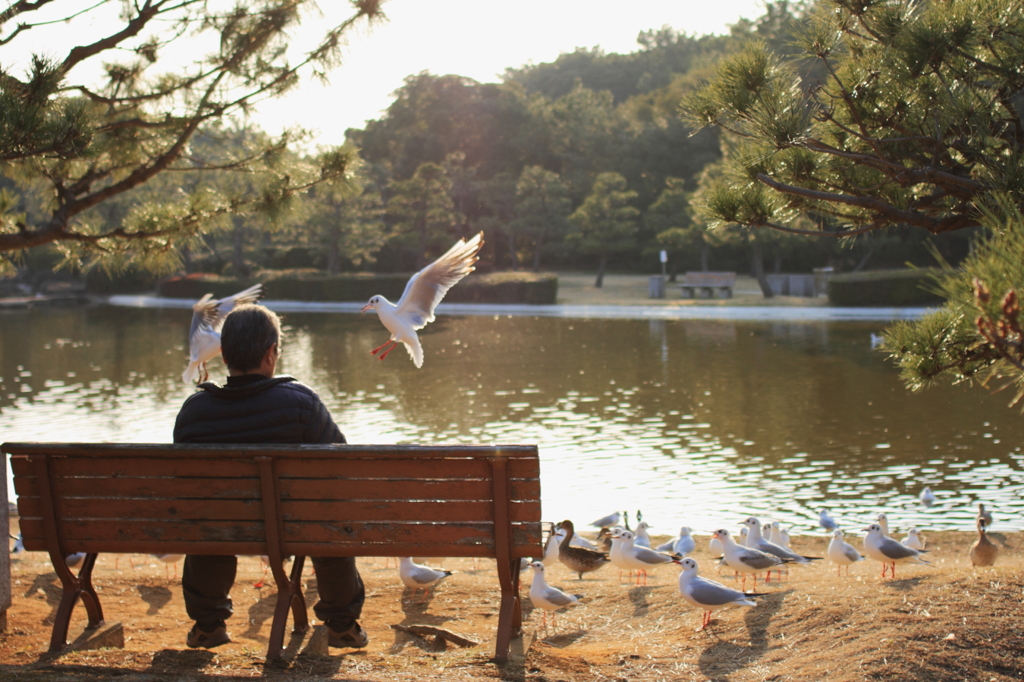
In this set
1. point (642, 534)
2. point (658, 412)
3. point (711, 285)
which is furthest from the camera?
point (711, 285)

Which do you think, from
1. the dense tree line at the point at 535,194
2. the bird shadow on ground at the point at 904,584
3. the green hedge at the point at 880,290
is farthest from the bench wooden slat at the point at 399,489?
the green hedge at the point at 880,290

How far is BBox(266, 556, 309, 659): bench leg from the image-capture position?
2943 millimetres

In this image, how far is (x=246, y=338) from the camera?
10.1ft

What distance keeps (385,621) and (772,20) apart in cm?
3647

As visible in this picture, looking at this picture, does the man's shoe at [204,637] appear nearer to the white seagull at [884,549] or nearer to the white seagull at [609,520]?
the white seagull at [609,520]

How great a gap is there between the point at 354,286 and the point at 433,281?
28107mm

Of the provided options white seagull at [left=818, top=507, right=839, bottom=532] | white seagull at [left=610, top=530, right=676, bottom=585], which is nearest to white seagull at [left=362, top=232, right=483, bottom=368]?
white seagull at [left=610, top=530, right=676, bottom=585]

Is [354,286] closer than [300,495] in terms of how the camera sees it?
No

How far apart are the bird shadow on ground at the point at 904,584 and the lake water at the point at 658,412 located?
227cm

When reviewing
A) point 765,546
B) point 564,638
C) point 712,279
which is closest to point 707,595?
point 564,638

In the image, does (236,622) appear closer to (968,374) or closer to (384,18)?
(968,374)

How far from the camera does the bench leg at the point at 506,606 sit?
2.94 m

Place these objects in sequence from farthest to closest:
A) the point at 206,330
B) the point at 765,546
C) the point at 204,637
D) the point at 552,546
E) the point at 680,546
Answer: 1. the point at 206,330
2. the point at 680,546
3. the point at 552,546
4. the point at 765,546
5. the point at 204,637

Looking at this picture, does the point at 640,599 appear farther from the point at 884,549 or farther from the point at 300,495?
the point at 300,495
